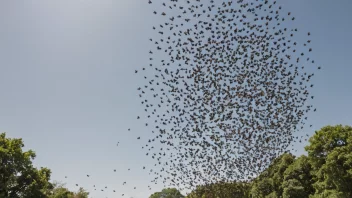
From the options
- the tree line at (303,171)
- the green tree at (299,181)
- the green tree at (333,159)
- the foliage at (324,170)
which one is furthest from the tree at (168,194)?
the green tree at (333,159)

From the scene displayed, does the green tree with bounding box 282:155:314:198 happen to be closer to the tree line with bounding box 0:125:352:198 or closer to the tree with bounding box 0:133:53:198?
the tree line with bounding box 0:125:352:198

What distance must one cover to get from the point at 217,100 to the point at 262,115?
5.24 meters

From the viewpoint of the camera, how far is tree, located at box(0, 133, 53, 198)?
82.5 feet

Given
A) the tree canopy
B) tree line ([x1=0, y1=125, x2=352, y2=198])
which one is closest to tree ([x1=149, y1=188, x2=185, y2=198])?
tree line ([x1=0, y1=125, x2=352, y2=198])

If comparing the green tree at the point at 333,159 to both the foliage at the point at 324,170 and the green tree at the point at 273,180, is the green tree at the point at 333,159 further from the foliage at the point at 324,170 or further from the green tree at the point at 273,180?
the green tree at the point at 273,180

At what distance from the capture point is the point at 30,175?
2675cm

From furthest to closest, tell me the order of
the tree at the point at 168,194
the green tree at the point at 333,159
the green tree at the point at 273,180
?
the tree at the point at 168,194, the green tree at the point at 273,180, the green tree at the point at 333,159

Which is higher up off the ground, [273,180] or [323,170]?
[273,180]

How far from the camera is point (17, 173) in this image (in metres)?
26.2

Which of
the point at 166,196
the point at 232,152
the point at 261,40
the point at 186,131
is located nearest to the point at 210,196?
the point at 232,152

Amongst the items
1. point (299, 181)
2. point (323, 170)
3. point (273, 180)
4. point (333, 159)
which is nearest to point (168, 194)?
point (273, 180)

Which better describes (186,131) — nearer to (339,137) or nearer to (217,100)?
(217,100)

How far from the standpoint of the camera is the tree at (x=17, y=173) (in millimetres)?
25152

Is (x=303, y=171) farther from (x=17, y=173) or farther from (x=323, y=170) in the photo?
(x=17, y=173)
